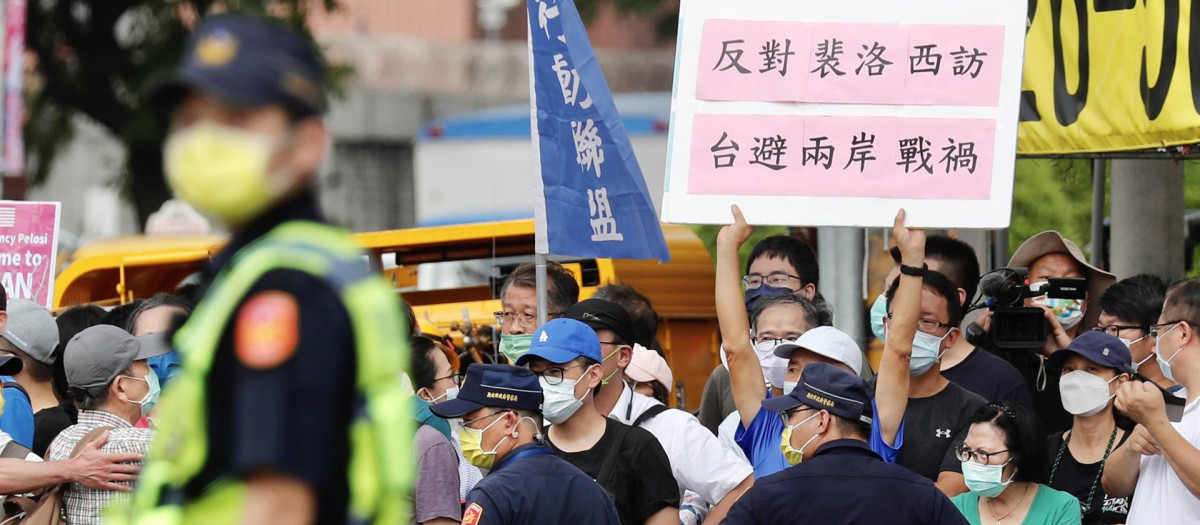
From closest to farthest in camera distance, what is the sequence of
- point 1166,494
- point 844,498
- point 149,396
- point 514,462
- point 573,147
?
1. point 844,498
2. point 514,462
3. point 1166,494
4. point 149,396
5. point 573,147

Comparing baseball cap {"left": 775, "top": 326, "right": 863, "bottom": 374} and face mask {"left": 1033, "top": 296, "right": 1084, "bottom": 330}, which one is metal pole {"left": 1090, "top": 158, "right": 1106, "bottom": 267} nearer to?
face mask {"left": 1033, "top": 296, "right": 1084, "bottom": 330}

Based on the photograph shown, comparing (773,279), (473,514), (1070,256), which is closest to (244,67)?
(473,514)

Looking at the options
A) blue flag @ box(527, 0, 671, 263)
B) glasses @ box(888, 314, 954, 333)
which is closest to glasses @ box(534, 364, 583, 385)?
blue flag @ box(527, 0, 671, 263)

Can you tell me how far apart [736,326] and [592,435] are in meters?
0.74

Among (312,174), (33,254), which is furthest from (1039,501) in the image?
(33,254)

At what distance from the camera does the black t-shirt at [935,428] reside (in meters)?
6.22

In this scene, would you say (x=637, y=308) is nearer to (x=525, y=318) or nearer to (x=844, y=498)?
Result: (x=525, y=318)

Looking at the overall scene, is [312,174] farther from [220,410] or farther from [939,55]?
[939,55]

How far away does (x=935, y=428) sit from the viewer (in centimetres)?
628

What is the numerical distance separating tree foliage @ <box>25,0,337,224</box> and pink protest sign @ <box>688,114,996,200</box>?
A: 16.1 meters

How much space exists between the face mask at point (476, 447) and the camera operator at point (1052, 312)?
297 cm

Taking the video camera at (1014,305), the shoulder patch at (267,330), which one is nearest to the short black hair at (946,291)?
the video camera at (1014,305)

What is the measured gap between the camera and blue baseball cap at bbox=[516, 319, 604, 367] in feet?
19.8

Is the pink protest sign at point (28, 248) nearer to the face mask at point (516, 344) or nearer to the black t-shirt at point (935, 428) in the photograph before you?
the face mask at point (516, 344)
